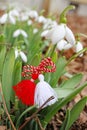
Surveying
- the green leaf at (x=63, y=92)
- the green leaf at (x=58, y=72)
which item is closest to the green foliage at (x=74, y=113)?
the green leaf at (x=63, y=92)

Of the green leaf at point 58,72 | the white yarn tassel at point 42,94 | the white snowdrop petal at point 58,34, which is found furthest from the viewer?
the green leaf at point 58,72

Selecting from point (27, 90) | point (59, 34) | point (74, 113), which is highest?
point (59, 34)

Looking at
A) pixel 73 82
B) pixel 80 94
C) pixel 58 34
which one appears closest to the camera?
pixel 58 34

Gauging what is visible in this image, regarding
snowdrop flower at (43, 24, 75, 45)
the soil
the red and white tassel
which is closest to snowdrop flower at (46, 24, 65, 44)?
snowdrop flower at (43, 24, 75, 45)

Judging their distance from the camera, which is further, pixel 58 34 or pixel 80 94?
pixel 80 94

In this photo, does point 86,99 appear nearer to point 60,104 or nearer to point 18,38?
point 60,104

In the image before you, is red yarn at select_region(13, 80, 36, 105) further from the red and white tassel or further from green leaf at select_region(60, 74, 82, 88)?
green leaf at select_region(60, 74, 82, 88)

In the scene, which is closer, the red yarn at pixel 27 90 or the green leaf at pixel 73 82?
the red yarn at pixel 27 90

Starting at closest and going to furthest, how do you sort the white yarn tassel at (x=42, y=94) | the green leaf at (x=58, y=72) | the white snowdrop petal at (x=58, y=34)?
the white yarn tassel at (x=42, y=94) < the white snowdrop petal at (x=58, y=34) < the green leaf at (x=58, y=72)

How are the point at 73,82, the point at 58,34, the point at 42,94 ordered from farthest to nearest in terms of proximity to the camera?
the point at 73,82, the point at 58,34, the point at 42,94

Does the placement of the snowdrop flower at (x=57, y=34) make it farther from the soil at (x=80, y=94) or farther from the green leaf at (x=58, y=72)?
the soil at (x=80, y=94)

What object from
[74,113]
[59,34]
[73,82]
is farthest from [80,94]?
[59,34]

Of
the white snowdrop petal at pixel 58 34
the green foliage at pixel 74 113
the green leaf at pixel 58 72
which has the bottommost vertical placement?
the green foliage at pixel 74 113

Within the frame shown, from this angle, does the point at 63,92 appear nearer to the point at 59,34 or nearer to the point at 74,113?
the point at 74,113
